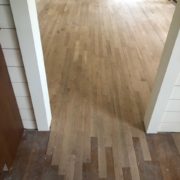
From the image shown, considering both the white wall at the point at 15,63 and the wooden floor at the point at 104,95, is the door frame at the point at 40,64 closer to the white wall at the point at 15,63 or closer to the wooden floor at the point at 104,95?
the white wall at the point at 15,63

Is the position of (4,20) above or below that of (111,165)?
above

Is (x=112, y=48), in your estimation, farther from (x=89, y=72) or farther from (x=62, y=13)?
(x=62, y=13)

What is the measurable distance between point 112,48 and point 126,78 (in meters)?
0.80

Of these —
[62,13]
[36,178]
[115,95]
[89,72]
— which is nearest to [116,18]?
[62,13]

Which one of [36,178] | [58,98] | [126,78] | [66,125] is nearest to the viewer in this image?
[36,178]

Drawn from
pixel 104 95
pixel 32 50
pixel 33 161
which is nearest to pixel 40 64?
pixel 32 50

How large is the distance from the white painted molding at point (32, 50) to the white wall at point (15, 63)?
41 millimetres

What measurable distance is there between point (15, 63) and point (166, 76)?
1.00 m

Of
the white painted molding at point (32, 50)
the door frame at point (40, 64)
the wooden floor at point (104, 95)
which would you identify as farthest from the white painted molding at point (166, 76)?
the white painted molding at point (32, 50)

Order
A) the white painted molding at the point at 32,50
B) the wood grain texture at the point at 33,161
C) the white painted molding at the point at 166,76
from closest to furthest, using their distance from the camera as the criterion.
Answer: the white painted molding at the point at 32,50 < the white painted molding at the point at 166,76 < the wood grain texture at the point at 33,161

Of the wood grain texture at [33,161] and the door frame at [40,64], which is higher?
the door frame at [40,64]

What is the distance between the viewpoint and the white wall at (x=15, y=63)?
1.05 m

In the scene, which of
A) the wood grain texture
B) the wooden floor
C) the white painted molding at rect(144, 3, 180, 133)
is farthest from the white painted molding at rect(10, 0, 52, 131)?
the white painted molding at rect(144, 3, 180, 133)

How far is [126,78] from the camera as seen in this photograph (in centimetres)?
232
